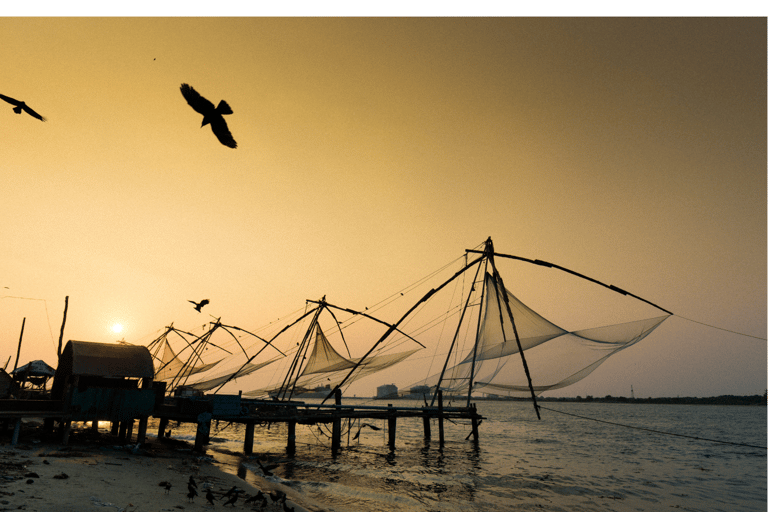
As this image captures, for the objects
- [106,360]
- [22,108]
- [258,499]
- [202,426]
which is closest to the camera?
[22,108]

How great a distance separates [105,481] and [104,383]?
9.75 metres

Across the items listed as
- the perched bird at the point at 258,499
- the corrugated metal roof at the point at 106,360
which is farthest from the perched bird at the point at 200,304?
the perched bird at the point at 258,499

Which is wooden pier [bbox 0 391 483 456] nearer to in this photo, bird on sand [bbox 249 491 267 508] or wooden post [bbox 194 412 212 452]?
wooden post [bbox 194 412 212 452]

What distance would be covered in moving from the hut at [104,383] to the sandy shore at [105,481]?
1260 millimetres

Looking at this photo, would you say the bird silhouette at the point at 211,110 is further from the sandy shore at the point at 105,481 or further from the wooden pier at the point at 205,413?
the wooden pier at the point at 205,413

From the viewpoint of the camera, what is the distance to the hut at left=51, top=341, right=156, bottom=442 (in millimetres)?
17219

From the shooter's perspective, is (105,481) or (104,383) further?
(104,383)

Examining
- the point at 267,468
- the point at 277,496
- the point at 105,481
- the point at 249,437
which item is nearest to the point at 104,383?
the point at 249,437

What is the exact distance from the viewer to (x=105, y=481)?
10961mm

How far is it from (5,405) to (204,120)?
16083 millimetres

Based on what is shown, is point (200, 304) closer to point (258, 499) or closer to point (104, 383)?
point (104, 383)

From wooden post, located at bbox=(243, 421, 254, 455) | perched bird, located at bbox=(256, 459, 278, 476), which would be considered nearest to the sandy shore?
perched bird, located at bbox=(256, 459, 278, 476)

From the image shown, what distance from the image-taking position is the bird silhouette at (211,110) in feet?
26.3

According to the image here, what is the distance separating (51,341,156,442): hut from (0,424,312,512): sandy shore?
1260mm
